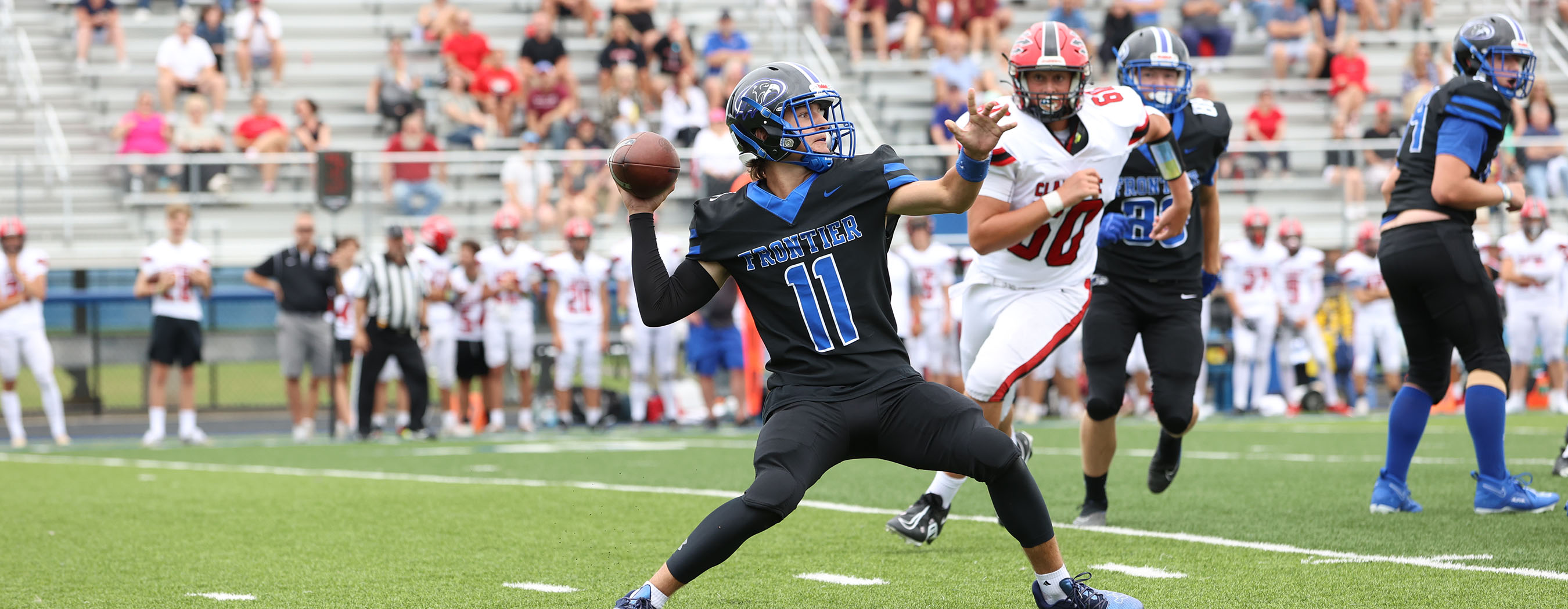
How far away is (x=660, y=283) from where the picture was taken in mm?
4062

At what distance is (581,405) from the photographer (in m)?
14.4

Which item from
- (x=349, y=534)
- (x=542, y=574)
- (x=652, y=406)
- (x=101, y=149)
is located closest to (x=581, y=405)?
(x=652, y=406)

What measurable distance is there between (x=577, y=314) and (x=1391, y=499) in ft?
28.8

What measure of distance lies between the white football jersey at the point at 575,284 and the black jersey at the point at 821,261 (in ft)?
32.2

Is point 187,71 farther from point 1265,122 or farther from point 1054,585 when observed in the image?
point 1054,585

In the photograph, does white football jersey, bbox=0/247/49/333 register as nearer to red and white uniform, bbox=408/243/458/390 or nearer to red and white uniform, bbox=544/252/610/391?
red and white uniform, bbox=408/243/458/390

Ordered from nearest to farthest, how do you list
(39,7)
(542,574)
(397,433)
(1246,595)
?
(1246,595) < (542,574) < (397,433) < (39,7)

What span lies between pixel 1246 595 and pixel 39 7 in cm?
1792

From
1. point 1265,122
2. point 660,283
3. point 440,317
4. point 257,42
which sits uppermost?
point 257,42

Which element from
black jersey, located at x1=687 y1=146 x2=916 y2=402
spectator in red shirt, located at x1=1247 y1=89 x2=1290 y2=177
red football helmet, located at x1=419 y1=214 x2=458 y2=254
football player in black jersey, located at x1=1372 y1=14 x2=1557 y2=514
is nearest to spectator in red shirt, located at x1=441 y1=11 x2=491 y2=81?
red football helmet, located at x1=419 y1=214 x2=458 y2=254

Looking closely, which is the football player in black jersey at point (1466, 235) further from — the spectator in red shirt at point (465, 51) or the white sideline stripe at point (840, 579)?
the spectator in red shirt at point (465, 51)

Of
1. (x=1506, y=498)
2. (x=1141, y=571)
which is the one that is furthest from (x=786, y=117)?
(x=1506, y=498)

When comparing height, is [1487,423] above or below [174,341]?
above

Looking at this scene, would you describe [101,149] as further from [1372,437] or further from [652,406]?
[1372,437]
